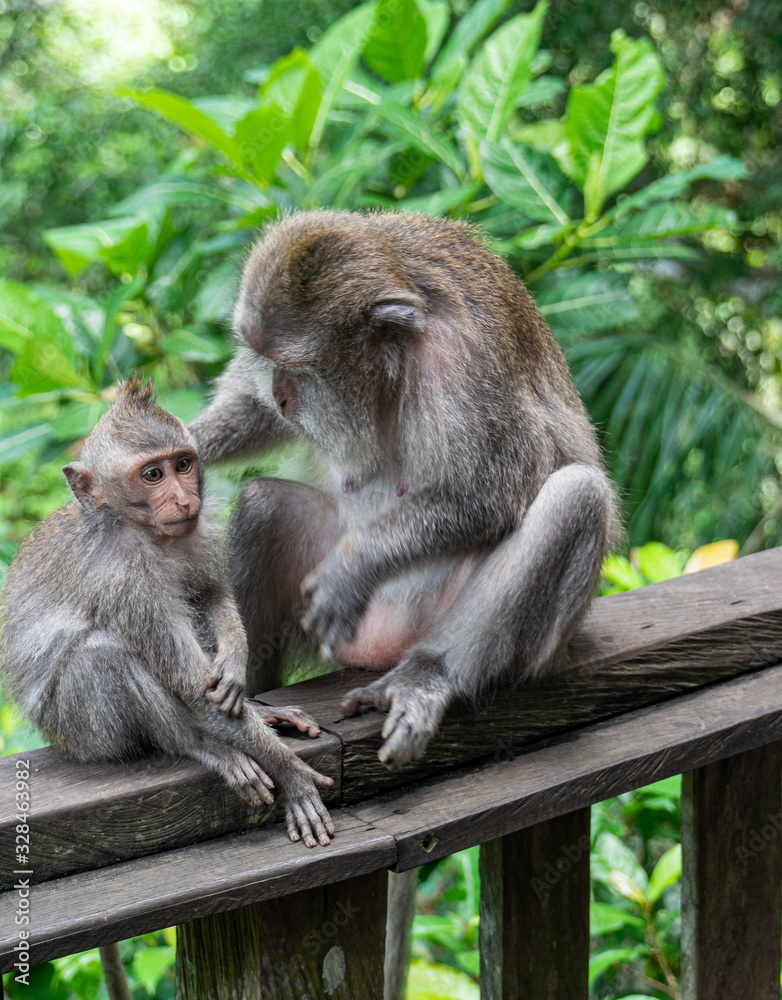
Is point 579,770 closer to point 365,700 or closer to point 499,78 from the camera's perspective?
point 365,700

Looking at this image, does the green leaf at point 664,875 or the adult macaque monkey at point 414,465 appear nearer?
the adult macaque monkey at point 414,465

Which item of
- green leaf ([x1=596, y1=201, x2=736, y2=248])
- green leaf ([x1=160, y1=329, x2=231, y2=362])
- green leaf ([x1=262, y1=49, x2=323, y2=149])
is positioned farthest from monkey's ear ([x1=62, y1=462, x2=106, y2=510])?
green leaf ([x1=596, y1=201, x2=736, y2=248])

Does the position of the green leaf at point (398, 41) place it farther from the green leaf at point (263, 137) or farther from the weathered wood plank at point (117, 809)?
the weathered wood plank at point (117, 809)

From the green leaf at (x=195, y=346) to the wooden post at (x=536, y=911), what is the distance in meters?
2.47

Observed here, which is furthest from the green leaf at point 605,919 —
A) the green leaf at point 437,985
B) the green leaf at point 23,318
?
the green leaf at point 23,318

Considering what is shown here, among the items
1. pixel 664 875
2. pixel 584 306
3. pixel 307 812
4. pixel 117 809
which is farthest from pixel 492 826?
pixel 584 306

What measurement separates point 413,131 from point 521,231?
2.54ft

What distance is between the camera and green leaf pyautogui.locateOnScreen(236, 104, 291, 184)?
3.59 metres

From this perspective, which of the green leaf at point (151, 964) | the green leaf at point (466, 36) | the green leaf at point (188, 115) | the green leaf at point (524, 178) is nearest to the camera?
the green leaf at point (151, 964)

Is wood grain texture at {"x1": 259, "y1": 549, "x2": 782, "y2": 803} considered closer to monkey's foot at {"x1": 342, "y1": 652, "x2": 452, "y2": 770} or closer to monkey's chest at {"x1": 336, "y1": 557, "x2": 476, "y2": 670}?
monkey's foot at {"x1": 342, "y1": 652, "x2": 452, "y2": 770}

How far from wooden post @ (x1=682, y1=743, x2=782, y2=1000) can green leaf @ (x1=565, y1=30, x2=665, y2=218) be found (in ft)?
8.11

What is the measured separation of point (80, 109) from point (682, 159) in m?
4.70

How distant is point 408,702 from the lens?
175 cm

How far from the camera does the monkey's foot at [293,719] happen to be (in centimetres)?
165
